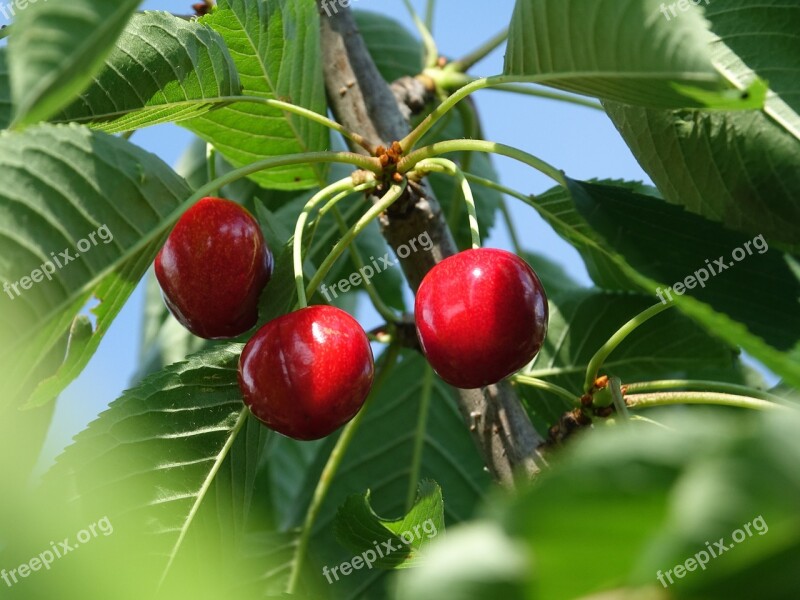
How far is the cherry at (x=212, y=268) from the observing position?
137cm

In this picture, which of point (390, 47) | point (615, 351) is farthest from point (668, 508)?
point (390, 47)

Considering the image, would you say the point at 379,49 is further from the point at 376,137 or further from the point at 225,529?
the point at 225,529

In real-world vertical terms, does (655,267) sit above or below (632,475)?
below

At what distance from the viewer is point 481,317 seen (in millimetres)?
1199

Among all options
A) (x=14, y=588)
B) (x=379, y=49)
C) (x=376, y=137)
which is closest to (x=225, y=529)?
(x=14, y=588)

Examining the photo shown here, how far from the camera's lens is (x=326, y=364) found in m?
1.22

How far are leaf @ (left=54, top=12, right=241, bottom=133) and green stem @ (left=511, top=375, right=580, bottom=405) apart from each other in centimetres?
72

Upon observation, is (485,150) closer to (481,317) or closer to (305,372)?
(481,317)

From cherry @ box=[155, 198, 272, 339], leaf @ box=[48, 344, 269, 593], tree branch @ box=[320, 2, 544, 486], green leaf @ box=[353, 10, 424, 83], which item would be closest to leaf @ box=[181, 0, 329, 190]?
tree branch @ box=[320, 2, 544, 486]

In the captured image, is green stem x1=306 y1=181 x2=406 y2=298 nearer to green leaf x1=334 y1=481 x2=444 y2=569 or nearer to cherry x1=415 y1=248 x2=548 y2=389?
cherry x1=415 y1=248 x2=548 y2=389

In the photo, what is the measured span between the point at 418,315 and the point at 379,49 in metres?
1.54

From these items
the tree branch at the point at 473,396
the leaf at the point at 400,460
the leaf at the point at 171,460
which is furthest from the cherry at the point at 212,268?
the leaf at the point at 400,460

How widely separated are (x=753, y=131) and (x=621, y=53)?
26 centimetres

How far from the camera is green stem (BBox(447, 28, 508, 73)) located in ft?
6.90
